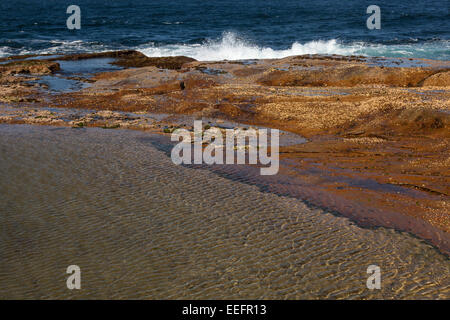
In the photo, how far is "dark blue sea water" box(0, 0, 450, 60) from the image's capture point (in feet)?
106

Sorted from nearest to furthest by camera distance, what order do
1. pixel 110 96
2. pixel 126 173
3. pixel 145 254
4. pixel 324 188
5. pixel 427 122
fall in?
1. pixel 145 254
2. pixel 324 188
3. pixel 126 173
4. pixel 427 122
5. pixel 110 96

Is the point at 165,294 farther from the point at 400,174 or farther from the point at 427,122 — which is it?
the point at 427,122

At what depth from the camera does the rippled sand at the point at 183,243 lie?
5902 mm

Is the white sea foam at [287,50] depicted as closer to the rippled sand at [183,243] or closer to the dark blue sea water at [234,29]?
the dark blue sea water at [234,29]

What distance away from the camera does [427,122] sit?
1198 cm

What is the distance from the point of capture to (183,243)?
6.92m

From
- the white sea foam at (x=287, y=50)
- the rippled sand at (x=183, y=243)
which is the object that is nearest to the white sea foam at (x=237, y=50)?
the white sea foam at (x=287, y=50)

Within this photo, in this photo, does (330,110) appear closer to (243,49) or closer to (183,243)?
(183,243)

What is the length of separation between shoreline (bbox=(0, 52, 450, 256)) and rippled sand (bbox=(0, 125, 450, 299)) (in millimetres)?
896

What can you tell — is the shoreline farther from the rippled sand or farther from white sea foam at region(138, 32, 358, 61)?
white sea foam at region(138, 32, 358, 61)

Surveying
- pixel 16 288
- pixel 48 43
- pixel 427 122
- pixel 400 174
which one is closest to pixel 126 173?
pixel 16 288

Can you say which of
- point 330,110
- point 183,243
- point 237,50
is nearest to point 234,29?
point 237,50

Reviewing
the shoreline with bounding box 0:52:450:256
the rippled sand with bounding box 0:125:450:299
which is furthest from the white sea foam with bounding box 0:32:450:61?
the rippled sand with bounding box 0:125:450:299
